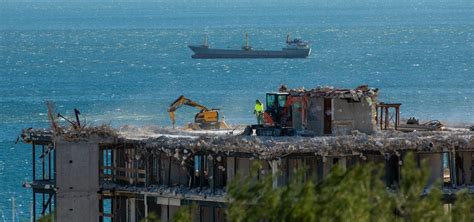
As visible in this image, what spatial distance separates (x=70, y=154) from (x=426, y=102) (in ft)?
262

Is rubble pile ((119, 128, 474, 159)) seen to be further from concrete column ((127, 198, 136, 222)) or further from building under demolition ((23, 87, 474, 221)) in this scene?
concrete column ((127, 198, 136, 222))

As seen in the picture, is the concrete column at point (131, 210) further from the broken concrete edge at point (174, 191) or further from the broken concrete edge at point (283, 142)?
the broken concrete edge at point (283, 142)

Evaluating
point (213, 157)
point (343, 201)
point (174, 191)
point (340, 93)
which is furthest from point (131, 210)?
point (343, 201)

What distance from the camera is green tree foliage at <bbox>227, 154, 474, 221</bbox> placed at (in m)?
35.0

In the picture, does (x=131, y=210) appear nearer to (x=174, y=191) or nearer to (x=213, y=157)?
(x=174, y=191)

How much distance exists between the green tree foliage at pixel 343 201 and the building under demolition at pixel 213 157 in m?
20.3

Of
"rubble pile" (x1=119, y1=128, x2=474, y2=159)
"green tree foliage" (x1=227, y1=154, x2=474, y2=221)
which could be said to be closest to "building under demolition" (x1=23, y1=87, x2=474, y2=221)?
"rubble pile" (x1=119, y1=128, x2=474, y2=159)

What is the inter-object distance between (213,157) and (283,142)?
2.31 metres

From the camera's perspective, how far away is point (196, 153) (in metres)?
58.6

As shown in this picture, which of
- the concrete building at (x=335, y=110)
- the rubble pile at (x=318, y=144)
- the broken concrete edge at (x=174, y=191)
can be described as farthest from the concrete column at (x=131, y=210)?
the concrete building at (x=335, y=110)

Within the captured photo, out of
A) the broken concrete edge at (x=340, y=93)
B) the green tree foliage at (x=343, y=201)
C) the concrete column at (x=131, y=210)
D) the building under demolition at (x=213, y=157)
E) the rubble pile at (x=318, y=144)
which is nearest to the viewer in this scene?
the green tree foliage at (x=343, y=201)

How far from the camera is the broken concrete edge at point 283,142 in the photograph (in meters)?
57.0

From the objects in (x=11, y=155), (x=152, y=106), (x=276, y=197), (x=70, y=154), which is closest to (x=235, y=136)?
(x=70, y=154)

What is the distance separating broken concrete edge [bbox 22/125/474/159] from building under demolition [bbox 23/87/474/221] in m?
0.03
